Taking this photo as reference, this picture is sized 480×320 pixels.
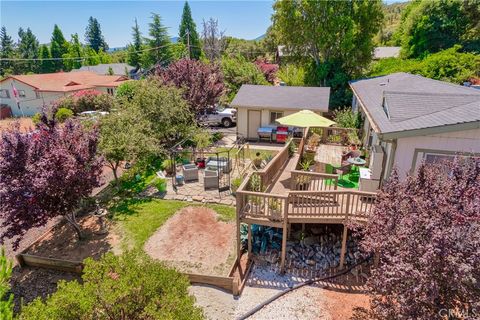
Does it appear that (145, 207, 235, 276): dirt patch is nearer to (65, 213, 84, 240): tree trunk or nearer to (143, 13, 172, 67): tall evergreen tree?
(65, 213, 84, 240): tree trunk

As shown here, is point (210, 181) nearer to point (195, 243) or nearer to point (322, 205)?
point (195, 243)

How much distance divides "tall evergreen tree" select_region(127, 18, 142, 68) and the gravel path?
6249 cm

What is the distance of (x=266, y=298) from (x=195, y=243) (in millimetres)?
3446

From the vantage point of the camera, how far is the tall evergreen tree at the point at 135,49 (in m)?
63.9

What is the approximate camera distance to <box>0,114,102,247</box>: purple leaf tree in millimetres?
8664

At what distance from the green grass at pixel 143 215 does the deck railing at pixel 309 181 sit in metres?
3.42

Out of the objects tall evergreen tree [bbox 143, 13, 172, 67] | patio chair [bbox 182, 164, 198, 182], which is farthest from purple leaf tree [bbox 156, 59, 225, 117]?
tall evergreen tree [bbox 143, 13, 172, 67]

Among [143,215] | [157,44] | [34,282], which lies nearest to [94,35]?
[157,44]

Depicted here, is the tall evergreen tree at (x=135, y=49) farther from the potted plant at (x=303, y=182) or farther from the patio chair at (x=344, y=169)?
the potted plant at (x=303, y=182)

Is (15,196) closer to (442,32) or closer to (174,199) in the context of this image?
(174,199)

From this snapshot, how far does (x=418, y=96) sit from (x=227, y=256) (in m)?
9.05

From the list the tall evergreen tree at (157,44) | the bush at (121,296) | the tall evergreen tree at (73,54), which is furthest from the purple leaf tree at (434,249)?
the tall evergreen tree at (73,54)

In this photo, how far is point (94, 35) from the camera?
8519 cm

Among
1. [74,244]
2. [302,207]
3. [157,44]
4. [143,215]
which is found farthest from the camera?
[157,44]
